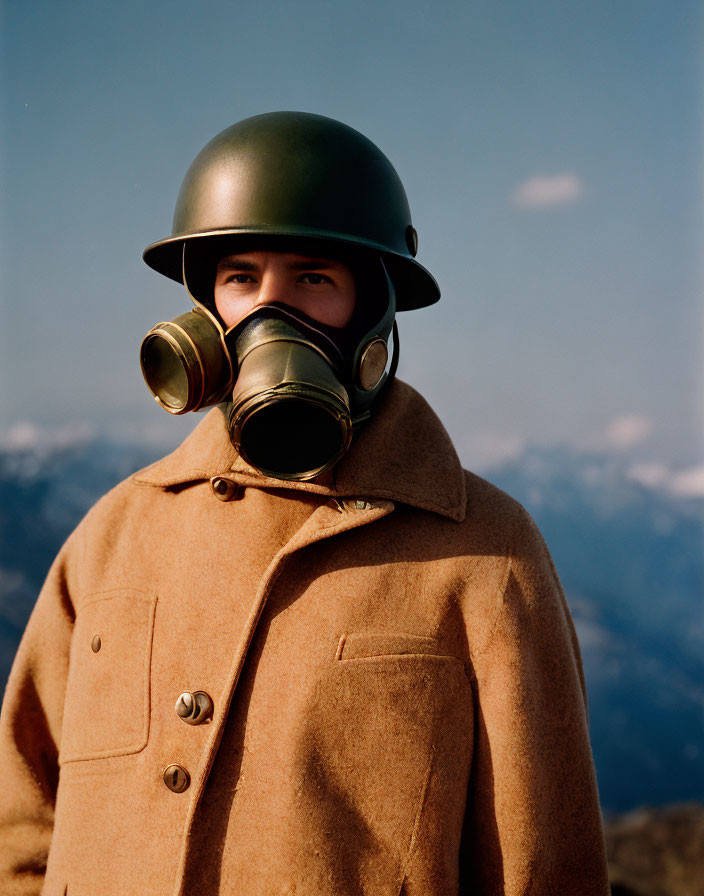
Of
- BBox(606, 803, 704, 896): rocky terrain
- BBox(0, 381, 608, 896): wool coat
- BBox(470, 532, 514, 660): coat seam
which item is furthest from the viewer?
BBox(606, 803, 704, 896): rocky terrain

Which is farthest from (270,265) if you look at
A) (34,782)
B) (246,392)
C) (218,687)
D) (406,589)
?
(34,782)

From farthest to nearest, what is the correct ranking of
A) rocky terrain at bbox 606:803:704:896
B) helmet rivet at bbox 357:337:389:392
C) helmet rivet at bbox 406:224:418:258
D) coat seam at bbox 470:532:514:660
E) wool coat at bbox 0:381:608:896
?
rocky terrain at bbox 606:803:704:896 → helmet rivet at bbox 406:224:418:258 → helmet rivet at bbox 357:337:389:392 → coat seam at bbox 470:532:514:660 → wool coat at bbox 0:381:608:896

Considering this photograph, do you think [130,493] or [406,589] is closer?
[406,589]

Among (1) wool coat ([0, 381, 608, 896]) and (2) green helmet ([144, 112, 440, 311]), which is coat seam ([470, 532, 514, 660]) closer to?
(1) wool coat ([0, 381, 608, 896])

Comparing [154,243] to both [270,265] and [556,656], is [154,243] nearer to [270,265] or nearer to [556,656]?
[270,265]

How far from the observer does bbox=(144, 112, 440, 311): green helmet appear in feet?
7.53

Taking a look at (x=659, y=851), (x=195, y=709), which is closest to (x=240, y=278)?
(x=195, y=709)

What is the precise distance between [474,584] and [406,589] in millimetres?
182

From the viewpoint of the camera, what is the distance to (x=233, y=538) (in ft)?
7.52

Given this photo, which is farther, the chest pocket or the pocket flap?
the chest pocket

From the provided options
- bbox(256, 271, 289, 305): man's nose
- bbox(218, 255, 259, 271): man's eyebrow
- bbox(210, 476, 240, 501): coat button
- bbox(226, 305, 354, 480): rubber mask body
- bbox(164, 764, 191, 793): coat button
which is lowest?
bbox(164, 764, 191, 793): coat button

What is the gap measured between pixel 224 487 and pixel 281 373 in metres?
0.46

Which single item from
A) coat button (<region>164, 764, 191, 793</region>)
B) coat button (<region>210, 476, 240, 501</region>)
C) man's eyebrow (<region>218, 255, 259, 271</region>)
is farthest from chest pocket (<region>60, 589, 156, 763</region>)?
man's eyebrow (<region>218, 255, 259, 271</region>)

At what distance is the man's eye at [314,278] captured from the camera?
233 centimetres
